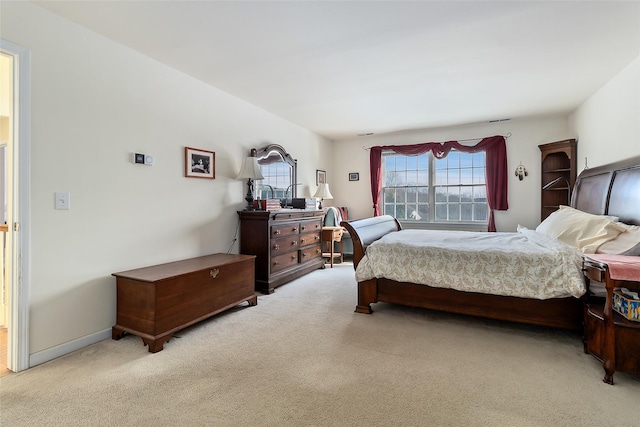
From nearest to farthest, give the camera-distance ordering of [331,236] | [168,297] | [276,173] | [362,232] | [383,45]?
1. [168,297]
2. [383,45]
3. [362,232]
4. [276,173]
5. [331,236]

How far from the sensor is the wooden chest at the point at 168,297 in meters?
2.29

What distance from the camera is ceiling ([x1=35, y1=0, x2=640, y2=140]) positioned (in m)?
2.13

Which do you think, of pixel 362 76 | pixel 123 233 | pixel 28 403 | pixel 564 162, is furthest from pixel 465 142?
pixel 28 403

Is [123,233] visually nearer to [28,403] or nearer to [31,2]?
[28,403]

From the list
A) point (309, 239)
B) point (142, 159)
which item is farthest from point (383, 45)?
point (309, 239)

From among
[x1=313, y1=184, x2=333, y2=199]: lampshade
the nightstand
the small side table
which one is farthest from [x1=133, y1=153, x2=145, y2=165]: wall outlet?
the nightstand

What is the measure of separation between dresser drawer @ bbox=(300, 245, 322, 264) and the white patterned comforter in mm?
1588

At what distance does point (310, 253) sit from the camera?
4.75 m

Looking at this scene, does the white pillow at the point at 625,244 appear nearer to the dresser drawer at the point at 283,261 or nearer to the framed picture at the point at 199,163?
the dresser drawer at the point at 283,261

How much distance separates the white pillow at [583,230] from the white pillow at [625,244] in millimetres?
32

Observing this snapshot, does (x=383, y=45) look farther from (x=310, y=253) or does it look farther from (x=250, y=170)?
(x=310, y=253)

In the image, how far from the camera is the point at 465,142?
5.43m

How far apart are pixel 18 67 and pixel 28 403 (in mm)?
2036

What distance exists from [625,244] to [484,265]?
2.99 ft
